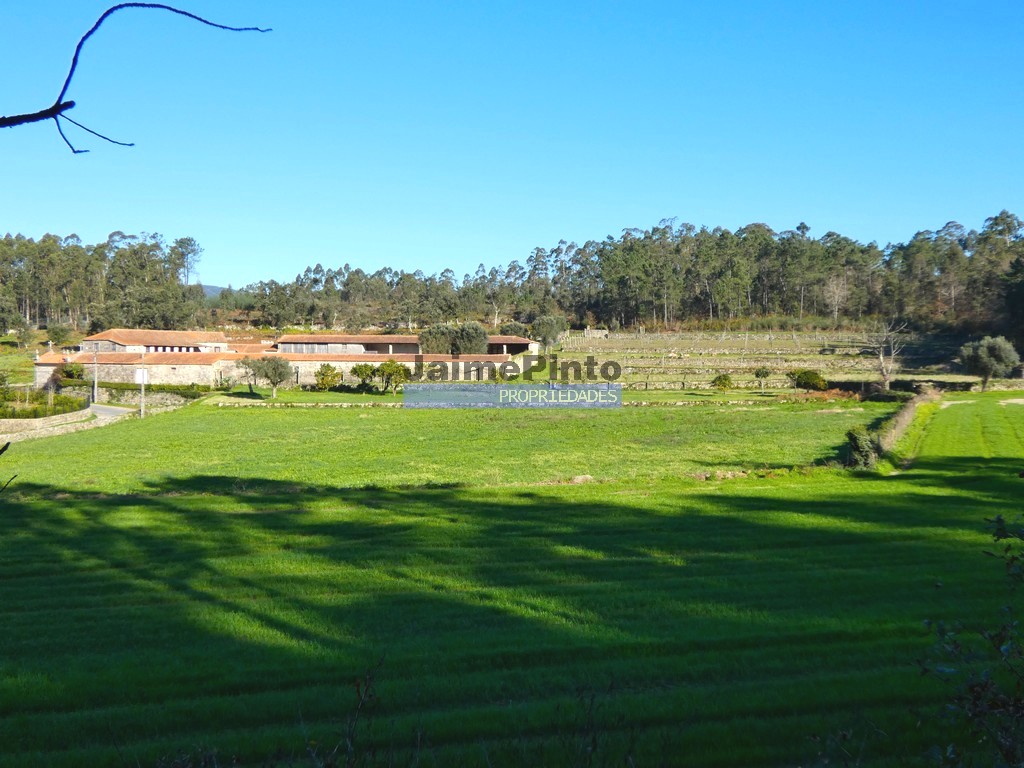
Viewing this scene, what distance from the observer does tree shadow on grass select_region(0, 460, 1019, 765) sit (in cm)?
594

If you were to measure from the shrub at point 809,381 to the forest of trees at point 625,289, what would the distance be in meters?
33.9

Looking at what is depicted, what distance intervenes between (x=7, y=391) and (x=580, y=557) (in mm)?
49975

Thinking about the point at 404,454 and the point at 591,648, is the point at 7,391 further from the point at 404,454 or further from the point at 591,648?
the point at 591,648

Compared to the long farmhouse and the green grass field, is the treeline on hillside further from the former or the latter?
the green grass field

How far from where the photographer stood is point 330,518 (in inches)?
647

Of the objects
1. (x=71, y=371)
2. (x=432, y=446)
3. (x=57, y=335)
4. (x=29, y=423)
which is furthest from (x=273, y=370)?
(x=57, y=335)

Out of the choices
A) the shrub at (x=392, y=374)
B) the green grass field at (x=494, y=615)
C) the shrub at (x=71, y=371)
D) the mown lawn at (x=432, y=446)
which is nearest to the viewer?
the green grass field at (x=494, y=615)

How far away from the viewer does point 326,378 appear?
63.5 meters

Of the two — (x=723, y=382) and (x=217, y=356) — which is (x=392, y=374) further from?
(x=723, y=382)

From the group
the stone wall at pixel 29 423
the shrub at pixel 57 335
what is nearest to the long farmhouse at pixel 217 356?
the shrub at pixel 57 335

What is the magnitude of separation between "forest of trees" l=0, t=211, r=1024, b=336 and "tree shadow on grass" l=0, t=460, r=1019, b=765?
260 feet

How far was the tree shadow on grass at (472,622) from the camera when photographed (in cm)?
594

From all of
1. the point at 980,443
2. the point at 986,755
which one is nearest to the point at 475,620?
the point at 986,755

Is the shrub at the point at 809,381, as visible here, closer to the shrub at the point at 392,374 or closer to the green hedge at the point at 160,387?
the shrub at the point at 392,374
